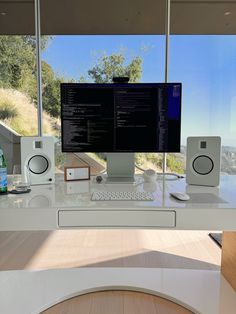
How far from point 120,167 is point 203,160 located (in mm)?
510

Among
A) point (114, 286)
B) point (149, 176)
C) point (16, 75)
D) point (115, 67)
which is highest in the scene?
point (115, 67)

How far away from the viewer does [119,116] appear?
5.54 feet

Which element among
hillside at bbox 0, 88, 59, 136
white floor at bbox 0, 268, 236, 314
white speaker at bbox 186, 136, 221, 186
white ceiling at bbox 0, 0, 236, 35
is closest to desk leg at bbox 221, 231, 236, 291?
white floor at bbox 0, 268, 236, 314

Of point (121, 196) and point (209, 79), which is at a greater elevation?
point (209, 79)

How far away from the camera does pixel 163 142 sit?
1.70 meters

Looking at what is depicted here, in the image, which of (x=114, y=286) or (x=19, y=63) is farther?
(x=19, y=63)

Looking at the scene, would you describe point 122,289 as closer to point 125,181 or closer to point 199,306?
point 199,306

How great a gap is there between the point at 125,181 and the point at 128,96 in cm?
51

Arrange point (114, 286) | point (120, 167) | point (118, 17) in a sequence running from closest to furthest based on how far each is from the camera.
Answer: point (120, 167) → point (114, 286) → point (118, 17)

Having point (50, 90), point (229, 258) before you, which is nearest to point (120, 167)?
point (229, 258)

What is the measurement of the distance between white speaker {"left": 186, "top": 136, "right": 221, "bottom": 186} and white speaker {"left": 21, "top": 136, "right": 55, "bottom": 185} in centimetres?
82

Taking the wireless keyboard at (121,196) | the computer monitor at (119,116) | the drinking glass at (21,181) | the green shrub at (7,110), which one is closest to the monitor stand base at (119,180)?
the computer monitor at (119,116)

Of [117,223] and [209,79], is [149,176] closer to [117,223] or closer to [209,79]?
[117,223]

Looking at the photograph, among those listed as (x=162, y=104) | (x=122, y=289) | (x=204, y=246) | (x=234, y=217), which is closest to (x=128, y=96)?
(x=162, y=104)
